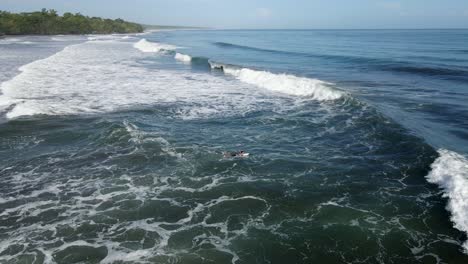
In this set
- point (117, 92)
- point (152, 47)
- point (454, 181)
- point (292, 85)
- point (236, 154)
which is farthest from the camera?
point (152, 47)

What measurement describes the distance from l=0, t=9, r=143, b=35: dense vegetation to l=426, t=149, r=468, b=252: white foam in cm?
12589

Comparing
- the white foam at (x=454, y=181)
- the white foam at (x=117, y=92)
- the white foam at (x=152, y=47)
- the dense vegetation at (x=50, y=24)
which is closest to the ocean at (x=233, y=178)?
the white foam at (x=454, y=181)

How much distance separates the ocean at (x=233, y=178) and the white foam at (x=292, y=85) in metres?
0.34

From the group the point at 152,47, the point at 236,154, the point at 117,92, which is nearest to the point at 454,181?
the point at 236,154

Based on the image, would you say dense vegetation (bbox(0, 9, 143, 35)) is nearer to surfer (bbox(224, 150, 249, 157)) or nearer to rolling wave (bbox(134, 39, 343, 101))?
rolling wave (bbox(134, 39, 343, 101))

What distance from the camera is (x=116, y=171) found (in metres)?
12.8

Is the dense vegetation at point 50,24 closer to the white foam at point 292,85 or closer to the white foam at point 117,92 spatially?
the white foam at point 117,92

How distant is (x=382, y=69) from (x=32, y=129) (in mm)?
30406

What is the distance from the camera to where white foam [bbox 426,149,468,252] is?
989 cm

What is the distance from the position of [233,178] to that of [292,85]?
16.5 metres

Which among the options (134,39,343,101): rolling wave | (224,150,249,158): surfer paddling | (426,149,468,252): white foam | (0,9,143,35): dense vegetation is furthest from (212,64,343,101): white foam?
(0,9,143,35): dense vegetation

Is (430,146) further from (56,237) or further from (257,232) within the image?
(56,237)

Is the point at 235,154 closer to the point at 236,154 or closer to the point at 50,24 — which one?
the point at 236,154

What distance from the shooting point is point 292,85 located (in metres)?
27.8
